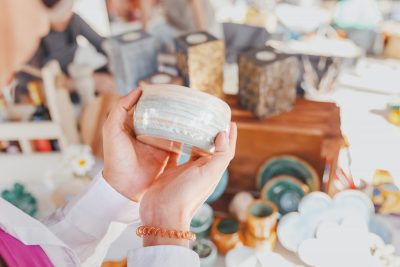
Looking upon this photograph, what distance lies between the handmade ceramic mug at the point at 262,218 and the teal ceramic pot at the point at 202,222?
93 millimetres

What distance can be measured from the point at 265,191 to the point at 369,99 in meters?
0.50

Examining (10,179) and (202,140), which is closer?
(202,140)

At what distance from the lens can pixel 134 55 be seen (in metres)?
1.16

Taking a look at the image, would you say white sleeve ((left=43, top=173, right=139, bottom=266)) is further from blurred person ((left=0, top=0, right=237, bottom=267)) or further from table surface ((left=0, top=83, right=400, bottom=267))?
table surface ((left=0, top=83, right=400, bottom=267))

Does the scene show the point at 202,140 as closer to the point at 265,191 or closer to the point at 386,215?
the point at 265,191

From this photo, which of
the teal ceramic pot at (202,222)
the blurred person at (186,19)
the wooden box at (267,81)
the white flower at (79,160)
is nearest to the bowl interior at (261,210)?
the teal ceramic pot at (202,222)

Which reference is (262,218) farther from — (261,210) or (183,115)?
(183,115)

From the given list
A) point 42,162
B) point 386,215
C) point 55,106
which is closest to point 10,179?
point 42,162

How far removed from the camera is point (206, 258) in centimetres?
88

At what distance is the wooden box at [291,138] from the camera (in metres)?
0.97

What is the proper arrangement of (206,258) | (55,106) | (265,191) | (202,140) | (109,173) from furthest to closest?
(55,106) < (265,191) < (206,258) < (109,173) < (202,140)

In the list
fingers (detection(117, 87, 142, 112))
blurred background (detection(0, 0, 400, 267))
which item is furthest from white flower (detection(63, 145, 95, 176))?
fingers (detection(117, 87, 142, 112))

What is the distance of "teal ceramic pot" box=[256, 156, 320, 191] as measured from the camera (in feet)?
3.24

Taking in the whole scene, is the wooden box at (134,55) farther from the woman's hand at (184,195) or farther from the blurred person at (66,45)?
the woman's hand at (184,195)
